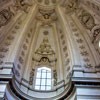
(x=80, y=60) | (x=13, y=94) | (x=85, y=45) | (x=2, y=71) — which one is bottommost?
(x=13, y=94)

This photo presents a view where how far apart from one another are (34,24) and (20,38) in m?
1.87

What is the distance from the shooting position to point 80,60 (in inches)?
569

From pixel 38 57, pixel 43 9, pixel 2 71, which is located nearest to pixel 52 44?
pixel 38 57

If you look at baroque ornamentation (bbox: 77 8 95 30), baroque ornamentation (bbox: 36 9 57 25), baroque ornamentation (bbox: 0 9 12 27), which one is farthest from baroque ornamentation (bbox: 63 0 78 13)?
baroque ornamentation (bbox: 0 9 12 27)

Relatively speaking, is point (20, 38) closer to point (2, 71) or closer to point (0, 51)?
point (0, 51)

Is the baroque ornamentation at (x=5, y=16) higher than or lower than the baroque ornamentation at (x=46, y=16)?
lower

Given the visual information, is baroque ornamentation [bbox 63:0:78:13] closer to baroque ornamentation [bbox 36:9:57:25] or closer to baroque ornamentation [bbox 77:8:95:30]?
baroque ornamentation [bbox 77:8:95:30]

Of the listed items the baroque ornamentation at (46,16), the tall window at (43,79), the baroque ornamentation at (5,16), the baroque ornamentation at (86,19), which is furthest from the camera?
the baroque ornamentation at (46,16)

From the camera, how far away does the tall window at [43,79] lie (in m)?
14.4

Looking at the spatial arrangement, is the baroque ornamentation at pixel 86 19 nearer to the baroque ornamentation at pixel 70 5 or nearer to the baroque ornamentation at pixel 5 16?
the baroque ornamentation at pixel 70 5

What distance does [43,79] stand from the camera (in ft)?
48.9

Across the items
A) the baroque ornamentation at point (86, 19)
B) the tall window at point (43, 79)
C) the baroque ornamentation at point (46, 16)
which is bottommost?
the tall window at point (43, 79)

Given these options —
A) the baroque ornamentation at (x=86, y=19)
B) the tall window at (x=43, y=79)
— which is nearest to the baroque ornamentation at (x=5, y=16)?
the tall window at (x=43, y=79)

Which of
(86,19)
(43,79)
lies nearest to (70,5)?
(86,19)
